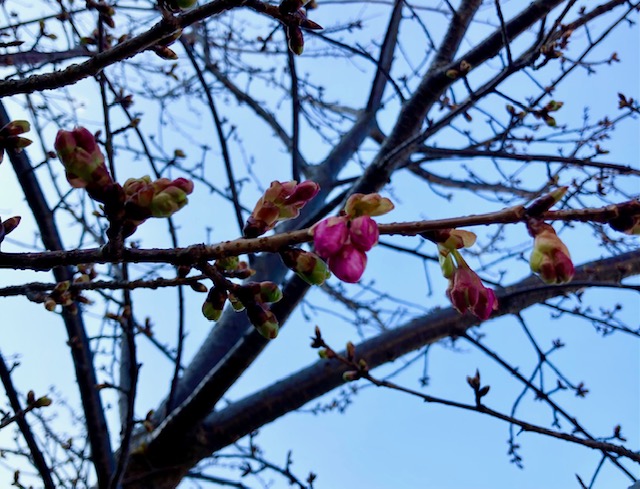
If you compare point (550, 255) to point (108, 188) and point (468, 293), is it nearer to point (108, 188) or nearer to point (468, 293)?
point (468, 293)

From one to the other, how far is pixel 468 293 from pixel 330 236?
280mm

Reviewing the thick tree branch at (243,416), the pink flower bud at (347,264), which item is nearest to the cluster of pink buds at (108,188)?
the pink flower bud at (347,264)

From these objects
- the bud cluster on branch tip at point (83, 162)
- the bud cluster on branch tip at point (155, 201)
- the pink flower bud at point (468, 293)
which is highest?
the pink flower bud at point (468, 293)

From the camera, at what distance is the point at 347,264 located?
2.07 ft

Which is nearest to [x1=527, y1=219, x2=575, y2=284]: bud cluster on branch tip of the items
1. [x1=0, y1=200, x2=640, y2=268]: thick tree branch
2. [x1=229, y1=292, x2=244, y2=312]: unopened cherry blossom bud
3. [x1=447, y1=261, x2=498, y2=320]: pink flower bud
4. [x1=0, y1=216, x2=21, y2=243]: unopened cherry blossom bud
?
[x1=0, y1=200, x2=640, y2=268]: thick tree branch

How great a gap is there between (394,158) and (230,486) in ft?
6.62

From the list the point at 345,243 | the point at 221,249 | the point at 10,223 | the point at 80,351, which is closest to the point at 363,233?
the point at 345,243

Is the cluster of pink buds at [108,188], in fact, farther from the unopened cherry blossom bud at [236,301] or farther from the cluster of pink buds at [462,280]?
the cluster of pink buds at [462,280]

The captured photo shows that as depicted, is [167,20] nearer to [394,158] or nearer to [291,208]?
[291,208]

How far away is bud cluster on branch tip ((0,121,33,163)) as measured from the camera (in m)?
0.84

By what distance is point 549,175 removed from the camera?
2680mm

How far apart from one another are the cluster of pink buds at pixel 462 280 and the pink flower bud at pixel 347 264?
0.53ft

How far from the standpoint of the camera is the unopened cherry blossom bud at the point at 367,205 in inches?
27.5

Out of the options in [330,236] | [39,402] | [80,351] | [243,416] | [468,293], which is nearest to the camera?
[330,236]
